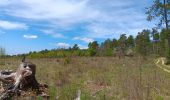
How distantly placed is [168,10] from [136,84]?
28930 millimetres

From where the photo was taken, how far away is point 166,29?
35625mm

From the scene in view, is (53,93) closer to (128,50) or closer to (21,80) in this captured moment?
(21,80)

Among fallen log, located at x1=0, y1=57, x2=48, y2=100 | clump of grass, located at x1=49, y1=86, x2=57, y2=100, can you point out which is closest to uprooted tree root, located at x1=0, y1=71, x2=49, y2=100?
fallen log, located at x1=0, y1=57, x2=48, y2=100

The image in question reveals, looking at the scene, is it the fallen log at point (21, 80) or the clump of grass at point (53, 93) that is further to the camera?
the fallen log at point (21, 80)

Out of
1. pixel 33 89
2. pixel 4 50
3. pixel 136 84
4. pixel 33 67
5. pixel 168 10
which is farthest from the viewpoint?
Answer: pixel 168 10

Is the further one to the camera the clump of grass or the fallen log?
the fallen log

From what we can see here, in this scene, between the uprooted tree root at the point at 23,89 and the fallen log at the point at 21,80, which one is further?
the fallen log at the point at 21,80

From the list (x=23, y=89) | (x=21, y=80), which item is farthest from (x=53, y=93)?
(x=21, y=80)

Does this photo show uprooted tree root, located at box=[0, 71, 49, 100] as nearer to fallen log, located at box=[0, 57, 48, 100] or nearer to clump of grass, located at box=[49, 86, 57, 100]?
fallen log, located at box=[0, 57, 48, 100]

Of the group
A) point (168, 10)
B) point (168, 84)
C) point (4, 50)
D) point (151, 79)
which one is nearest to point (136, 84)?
point (151, 79)

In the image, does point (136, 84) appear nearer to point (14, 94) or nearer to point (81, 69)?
point (14, 94)

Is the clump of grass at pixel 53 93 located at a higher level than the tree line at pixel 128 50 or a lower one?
lower

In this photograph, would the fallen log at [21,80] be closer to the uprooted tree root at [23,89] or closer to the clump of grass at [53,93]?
the uprooted tree root at [23,89]

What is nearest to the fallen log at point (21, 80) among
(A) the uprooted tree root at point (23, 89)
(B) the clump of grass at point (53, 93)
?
(A) the uprooted tree root at point (23, 89)
